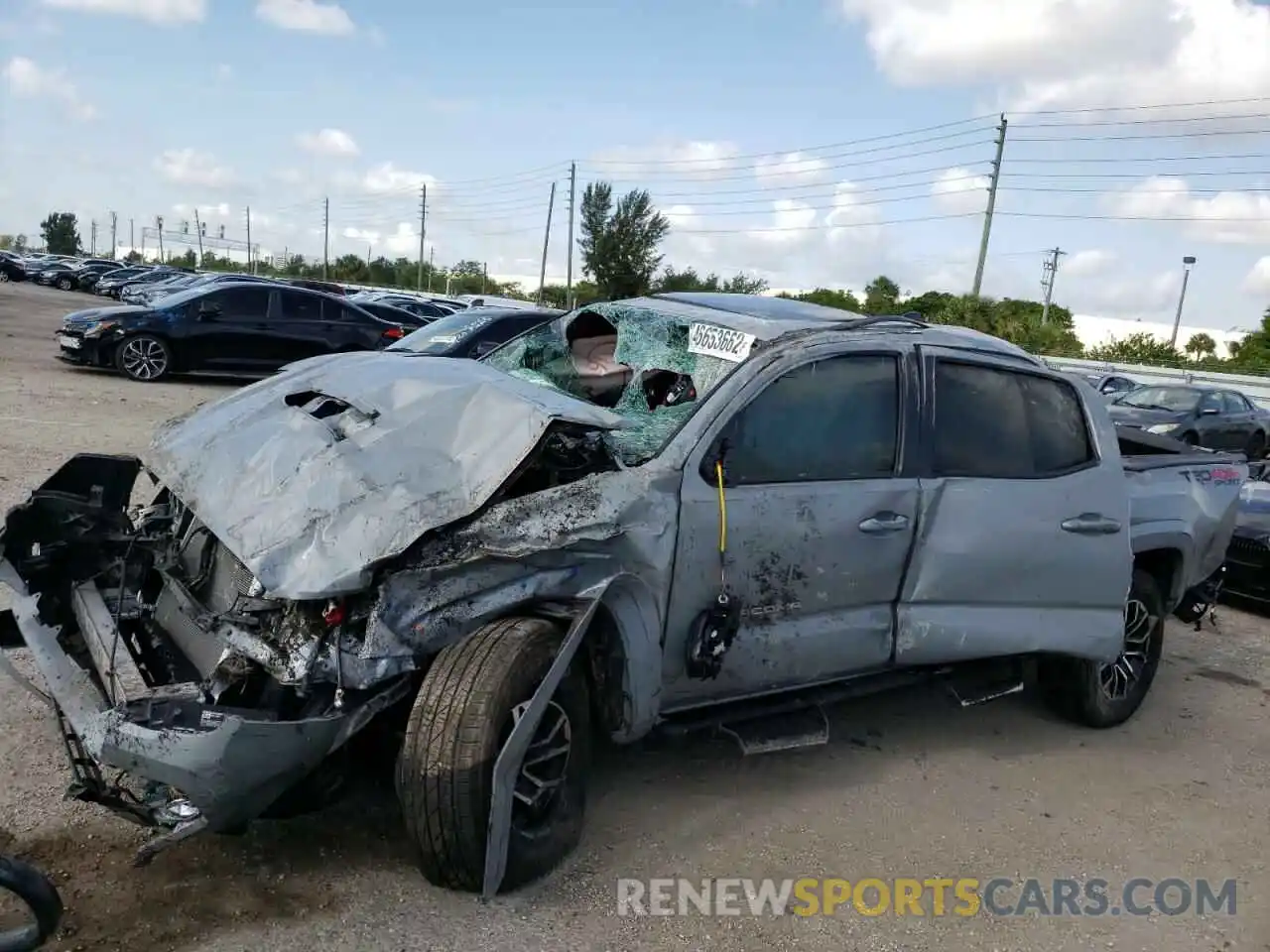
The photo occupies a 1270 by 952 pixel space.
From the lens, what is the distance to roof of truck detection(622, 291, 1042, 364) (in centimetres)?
450

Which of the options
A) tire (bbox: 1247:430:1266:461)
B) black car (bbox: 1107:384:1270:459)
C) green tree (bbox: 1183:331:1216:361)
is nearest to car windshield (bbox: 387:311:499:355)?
black car (bbox: 1107:384:1270:459)

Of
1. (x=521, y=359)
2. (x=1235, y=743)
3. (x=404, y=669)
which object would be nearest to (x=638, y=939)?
(x=404, y=669)

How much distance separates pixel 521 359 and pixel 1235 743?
4129mm

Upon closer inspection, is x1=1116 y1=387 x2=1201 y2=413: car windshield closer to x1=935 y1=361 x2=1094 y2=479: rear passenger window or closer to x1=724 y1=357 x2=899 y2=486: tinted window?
x1=935 y1=361 x2=1094 y2=479: rear passenger window

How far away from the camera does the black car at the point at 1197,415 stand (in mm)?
18797

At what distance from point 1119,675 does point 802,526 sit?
245 centimetres

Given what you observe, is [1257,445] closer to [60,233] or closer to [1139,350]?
[1139,350]

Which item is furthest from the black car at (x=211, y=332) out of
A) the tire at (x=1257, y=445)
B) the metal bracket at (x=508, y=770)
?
the tire at (x=1257, y=445)

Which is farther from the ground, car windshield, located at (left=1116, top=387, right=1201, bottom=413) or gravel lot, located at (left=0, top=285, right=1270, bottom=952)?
car windshield, located at (left=1116, top=387, right=1201, bottom=413)

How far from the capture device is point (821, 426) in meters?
4.11

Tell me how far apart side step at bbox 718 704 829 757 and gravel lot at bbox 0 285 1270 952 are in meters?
0.32

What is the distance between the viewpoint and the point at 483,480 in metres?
3.37

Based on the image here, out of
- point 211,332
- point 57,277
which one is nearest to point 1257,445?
point 211,332

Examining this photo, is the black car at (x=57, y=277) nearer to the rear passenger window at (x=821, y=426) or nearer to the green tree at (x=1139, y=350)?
the green tree at (x=1139, y=350)
